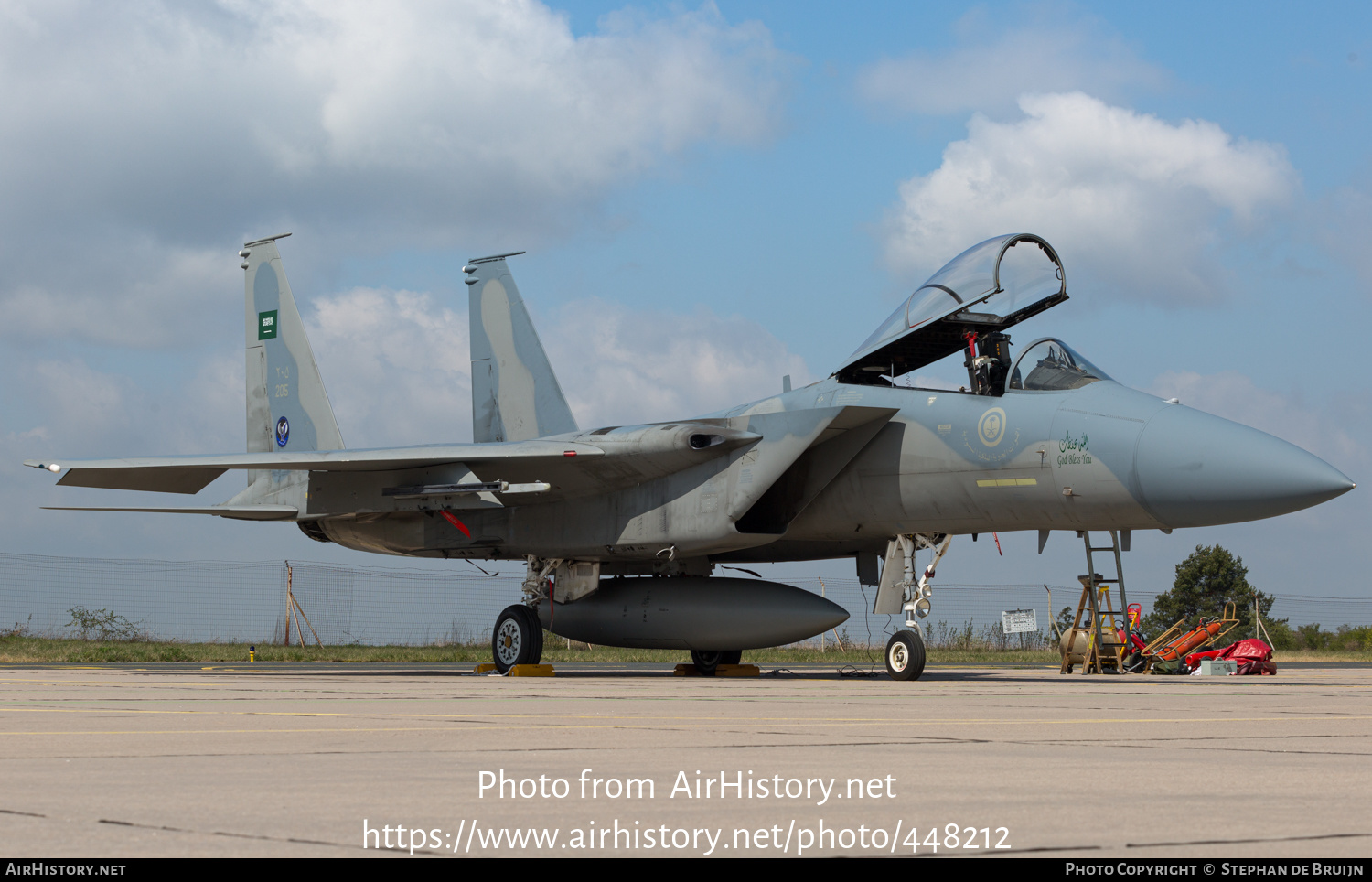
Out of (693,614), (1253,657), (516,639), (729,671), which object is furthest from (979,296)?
A: (1253,657)

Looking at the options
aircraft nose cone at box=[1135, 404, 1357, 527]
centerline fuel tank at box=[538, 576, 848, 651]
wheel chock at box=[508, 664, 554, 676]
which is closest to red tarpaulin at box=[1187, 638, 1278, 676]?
centerline fuel tank at box=[538, 576, 848, 651]

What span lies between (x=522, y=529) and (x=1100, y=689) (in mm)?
Answer: 6349

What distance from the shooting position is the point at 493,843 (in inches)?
114

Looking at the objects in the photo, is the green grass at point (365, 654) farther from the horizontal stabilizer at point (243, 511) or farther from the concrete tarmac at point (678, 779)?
the concrete tarmac at point (678, 779)

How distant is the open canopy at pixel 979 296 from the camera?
11.8 metres

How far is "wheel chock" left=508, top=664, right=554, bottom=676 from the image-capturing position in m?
13.9

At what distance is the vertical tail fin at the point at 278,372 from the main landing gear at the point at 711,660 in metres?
5.61

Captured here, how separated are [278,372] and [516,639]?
5.88 metres

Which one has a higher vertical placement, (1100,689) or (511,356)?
(511,356)

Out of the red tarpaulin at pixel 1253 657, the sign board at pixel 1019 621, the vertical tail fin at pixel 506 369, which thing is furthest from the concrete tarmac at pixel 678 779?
the sign board at pixel 1019 621

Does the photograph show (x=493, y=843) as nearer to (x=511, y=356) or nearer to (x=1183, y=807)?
(x=1183, y=807)

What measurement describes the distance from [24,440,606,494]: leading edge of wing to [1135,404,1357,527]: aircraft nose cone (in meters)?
5.24

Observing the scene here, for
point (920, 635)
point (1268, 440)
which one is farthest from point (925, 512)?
point (1268, 440)

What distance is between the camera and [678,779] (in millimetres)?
3967
